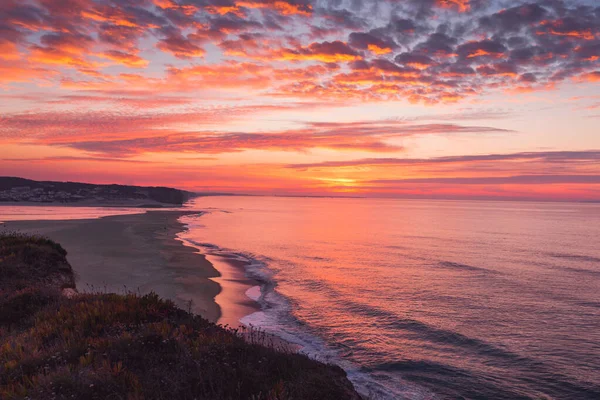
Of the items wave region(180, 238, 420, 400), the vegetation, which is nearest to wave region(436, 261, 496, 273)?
wave region(180, 238, 420, 400)

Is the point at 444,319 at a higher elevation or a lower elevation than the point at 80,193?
lower

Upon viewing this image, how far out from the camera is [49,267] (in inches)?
629

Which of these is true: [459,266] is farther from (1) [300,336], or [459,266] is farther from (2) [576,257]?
(1) [300,336]

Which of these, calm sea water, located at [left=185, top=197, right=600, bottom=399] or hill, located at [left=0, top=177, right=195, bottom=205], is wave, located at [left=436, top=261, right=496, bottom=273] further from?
hill, located at [left=0, top=177, right=195, bottom=205]

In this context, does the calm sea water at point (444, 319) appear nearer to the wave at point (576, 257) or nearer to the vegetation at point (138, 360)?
the wave at point (576, 257)

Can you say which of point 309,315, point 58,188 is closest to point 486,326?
point 309,315

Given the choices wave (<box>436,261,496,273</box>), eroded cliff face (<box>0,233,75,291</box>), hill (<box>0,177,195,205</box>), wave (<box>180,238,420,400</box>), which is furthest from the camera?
hill (<box>0,177,195,205</box>)

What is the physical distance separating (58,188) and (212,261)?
161 metres

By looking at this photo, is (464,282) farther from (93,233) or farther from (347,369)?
(93,233)

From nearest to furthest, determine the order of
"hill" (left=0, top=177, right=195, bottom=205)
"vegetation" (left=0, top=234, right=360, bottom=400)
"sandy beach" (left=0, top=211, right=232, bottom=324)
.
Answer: "vegetation" (left=0, top=234, right=360, bottom=400) < "sandy beach" (left=0, top=211, right=232, bottom=324) < "hill" (left=0, top=177, right=195, bottom=205)

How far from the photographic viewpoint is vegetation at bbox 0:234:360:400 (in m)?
5.92

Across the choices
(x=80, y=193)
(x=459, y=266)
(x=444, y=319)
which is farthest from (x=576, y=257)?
(x=80, y=193)

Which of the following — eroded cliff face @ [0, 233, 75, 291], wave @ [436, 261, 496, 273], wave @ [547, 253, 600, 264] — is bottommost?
wave @ [436, 261, 496, 273]

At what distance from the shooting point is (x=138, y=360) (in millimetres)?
6840
